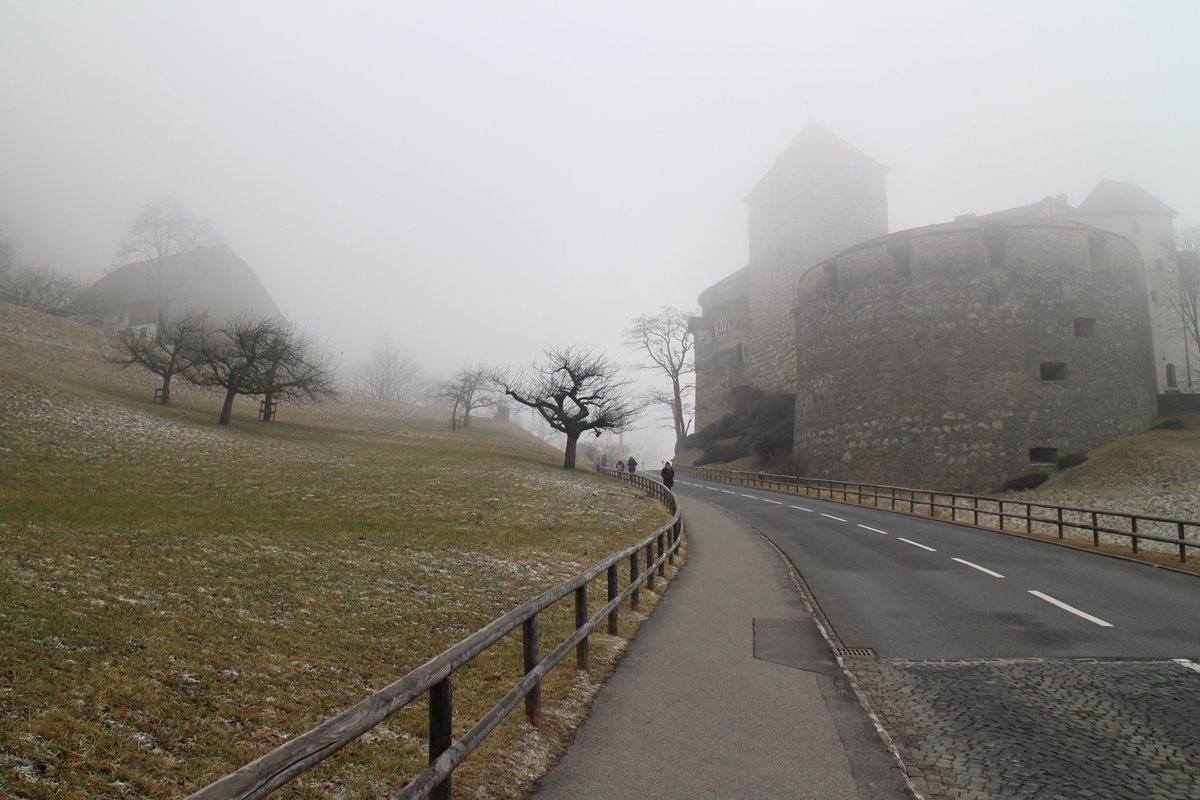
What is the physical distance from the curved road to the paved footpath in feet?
1.12

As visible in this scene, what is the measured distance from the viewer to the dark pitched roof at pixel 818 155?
202ft

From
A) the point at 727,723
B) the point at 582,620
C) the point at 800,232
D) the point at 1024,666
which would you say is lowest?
the point at 727,723

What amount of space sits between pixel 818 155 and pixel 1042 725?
6254 centimetres

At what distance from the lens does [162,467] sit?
22047 mm

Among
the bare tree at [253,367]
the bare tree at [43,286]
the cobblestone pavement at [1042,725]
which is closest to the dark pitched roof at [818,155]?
the bare tree at [253,367]

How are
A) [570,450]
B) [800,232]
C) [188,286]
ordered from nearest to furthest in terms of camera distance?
[570,450] → [800,232] → [188,286]

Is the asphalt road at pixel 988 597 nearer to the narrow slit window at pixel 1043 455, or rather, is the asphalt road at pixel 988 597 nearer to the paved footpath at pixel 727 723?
the paved footpath at pixel 727 723

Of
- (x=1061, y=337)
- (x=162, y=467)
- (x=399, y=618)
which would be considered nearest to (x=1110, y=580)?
(x=399, y=618)

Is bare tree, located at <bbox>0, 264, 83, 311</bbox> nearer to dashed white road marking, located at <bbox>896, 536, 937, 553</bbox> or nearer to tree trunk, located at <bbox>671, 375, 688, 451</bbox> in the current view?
tree trunk, located at <bbox>671, 375, 688, 451</bbox>

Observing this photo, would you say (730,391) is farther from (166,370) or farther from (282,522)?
(282,522)

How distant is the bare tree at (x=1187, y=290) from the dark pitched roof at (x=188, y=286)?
265ft

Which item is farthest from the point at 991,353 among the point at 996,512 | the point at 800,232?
the point at 800,232

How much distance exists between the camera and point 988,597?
1073 centimetres

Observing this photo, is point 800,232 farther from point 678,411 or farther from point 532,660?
point 532,660
